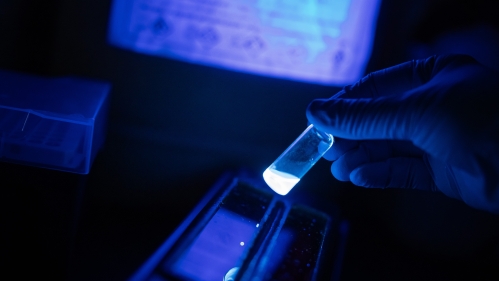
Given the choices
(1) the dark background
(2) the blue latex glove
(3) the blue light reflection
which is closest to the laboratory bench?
(1) the dark background

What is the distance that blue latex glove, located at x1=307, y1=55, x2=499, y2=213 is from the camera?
66 centimetres

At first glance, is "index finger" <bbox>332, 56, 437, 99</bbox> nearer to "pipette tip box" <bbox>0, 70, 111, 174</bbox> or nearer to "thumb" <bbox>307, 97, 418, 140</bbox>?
"thumb" <bbox>307, 97, 418, 140</bbox>

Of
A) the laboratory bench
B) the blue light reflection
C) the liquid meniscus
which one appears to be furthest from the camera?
the laboratory bench

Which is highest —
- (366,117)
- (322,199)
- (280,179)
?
(366,117)

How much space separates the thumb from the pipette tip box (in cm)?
42

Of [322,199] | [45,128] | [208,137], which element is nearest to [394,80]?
[322,199]

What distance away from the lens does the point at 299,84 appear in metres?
1.01

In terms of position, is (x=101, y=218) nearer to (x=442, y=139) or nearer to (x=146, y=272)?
(x=146, y=272)

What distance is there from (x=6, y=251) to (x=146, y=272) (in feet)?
0.89

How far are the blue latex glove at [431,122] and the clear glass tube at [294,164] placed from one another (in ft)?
0.17

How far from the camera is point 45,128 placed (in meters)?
0.73

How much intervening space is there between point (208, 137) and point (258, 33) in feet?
0.96

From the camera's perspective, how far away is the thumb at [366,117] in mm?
690

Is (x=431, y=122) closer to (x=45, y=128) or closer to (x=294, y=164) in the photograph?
(x=294, y=164)
